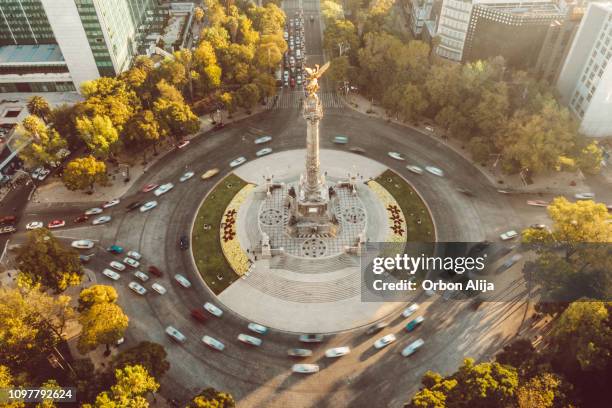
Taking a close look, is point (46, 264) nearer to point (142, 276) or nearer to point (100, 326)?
point (142, 276)

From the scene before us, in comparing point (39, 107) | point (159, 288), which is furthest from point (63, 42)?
point (159, 288)

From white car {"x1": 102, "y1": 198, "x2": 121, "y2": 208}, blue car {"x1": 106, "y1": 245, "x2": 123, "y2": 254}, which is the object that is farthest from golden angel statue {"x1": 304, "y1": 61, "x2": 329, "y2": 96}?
white car {"x1": 102, "y1": 198, "x2": 121, "y2": 208}

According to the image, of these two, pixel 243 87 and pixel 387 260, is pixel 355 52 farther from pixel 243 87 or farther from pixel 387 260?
pixel 387 260

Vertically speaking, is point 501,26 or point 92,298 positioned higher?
point 501,26

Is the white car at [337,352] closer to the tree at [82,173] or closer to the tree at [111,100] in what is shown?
the tree at [82,173]

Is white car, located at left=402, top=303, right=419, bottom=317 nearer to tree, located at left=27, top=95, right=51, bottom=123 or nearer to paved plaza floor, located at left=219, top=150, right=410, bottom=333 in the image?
paved plaza floor, located at left=219, top=150, right=410, bottom=333

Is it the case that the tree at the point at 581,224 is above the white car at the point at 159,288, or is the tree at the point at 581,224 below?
above

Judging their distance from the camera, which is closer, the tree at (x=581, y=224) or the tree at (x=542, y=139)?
the tree at (x=581, y=224)

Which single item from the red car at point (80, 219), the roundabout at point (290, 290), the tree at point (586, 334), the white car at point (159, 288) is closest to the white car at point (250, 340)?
the roundabout at point (290, 290)
